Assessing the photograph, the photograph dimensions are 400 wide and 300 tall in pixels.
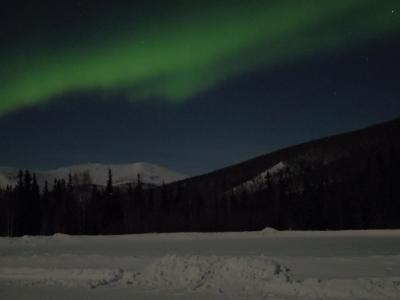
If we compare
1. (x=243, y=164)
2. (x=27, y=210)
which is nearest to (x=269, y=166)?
(x=243, y=164)

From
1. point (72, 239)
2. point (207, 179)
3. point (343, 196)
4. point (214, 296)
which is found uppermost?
point (207, 179)

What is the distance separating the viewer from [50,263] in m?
19.6

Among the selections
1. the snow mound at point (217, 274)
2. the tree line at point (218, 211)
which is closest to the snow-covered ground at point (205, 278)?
the snow mound at point (217, 274)

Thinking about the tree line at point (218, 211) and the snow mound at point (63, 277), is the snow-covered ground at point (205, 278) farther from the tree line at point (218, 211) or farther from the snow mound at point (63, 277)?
the tree line at point (218, 211)

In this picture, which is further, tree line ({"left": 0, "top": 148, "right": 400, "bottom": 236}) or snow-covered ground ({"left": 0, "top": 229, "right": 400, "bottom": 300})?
tree line ({"left": 0, "top": 148, "right": 400, "bottom": 236})

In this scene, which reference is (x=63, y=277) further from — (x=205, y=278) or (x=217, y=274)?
(x=217, y=274)

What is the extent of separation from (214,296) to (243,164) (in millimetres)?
187936

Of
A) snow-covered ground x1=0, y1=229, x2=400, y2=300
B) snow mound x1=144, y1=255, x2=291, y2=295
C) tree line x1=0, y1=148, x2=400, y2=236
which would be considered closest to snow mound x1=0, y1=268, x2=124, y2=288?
snow-covered ground x1=0, y1=229, x2=400, y2=300

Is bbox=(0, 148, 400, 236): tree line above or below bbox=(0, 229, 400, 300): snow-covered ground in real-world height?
above

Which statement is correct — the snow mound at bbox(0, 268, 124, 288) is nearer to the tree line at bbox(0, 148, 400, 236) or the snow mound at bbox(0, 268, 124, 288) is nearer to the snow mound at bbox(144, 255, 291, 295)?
the snow mound at bbox(144, 255, 291, 295)

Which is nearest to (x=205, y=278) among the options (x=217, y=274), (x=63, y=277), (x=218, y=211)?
(x=217, y=274)

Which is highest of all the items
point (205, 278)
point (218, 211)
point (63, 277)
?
point (218, 211)

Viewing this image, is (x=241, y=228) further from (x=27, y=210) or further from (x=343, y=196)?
(x=27, y=210)

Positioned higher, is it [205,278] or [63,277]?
[63,277]
